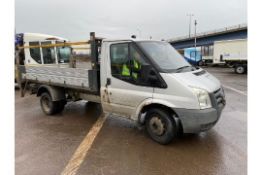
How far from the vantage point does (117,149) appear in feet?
13.5

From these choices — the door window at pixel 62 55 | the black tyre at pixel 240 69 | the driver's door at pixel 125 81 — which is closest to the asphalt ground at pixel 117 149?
the driver's door at pixel 125 81

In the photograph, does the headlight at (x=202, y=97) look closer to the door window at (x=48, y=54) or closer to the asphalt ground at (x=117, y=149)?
the asphalt ground at (x=117, y=149)

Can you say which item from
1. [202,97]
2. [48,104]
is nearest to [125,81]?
[202,97]

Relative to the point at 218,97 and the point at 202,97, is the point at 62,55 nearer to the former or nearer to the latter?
the point at 202,97

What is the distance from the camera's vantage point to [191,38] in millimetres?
51969

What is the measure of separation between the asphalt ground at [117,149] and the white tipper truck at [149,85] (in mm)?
438

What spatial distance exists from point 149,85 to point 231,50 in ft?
66.9

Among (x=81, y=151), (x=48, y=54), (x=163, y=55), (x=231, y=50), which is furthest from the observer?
(x=231, y=50)

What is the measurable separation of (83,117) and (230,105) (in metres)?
5.41

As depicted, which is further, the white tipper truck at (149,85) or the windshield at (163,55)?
the windshield at (163,55)

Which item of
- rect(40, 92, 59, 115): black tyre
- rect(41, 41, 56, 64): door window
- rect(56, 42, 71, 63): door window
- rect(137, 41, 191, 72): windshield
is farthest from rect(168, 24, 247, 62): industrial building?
rect(40, 92, 59, 115): black tyre

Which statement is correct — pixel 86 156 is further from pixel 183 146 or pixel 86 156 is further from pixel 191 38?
pixel 191 38

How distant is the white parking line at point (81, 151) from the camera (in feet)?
11.3

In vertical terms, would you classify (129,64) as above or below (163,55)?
below
